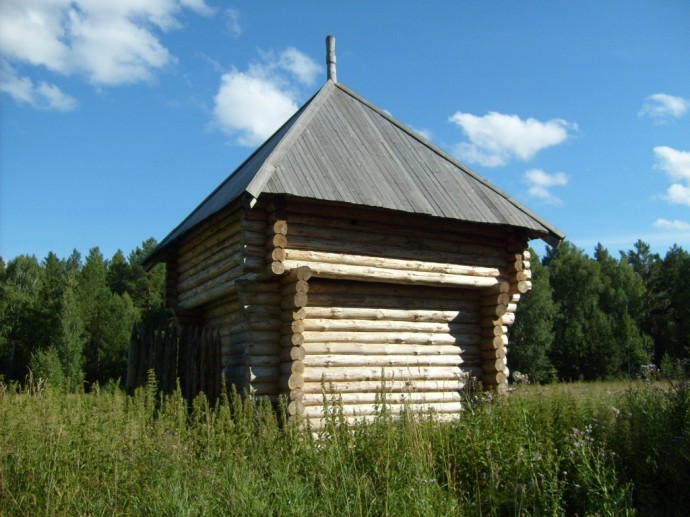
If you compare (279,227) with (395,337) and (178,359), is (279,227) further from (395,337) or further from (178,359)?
(178,359)

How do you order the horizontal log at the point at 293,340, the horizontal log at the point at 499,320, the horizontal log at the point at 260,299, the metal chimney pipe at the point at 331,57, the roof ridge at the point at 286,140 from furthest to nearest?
the metal chimney pipe at the point at 331,57, the horizontal log at the point at 499,320, the horizontal log at the point at 260,299, the horizontal log at the point at 293,340, the roof ridge at the point at 286,140

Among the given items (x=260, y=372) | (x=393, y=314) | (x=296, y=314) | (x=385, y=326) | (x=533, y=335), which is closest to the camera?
(x=296, y=314)

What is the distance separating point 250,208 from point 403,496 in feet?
15.2

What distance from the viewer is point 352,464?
6.12 meters

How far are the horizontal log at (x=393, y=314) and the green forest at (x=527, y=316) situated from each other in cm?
2243

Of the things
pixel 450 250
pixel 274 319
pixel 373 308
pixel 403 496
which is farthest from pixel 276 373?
pixel 403 496

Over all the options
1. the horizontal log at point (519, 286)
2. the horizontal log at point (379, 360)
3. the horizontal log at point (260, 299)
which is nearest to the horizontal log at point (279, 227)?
the horizontal log at point (260, 299)

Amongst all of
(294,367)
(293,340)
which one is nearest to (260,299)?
(293,340)

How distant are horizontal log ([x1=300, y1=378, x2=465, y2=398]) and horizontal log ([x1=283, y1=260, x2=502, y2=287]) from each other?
161 cm

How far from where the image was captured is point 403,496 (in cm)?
559

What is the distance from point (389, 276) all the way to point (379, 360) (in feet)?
4.56

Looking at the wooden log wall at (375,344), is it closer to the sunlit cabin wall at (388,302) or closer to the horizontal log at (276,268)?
the sunlit cabin wall at (388,302)

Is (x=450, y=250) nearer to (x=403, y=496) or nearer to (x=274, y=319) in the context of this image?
(x=274, y=319)

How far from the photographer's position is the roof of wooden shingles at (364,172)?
964 cm
